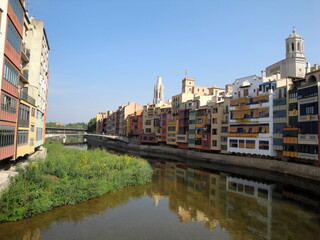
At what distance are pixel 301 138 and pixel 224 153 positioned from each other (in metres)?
19.5

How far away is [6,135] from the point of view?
19.9 m

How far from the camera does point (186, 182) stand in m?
34.1

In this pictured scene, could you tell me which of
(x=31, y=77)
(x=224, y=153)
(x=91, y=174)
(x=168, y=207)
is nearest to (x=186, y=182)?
(x=168, y=207)

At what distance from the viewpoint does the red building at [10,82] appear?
18.8 m

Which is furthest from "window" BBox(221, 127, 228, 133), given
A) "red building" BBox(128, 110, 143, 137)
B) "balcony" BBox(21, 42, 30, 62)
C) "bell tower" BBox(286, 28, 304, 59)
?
"red building" BBox(128, 110, 143, 137)

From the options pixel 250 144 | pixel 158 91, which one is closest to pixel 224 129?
pixel 250 144

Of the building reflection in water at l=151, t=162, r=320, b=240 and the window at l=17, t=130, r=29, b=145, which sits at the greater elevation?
the window at l=17, t=130, r=29, b=145

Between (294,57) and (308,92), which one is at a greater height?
(294,57)

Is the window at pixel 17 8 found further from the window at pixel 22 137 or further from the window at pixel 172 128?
the window at pixel 172 128

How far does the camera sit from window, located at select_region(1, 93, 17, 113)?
18.9m

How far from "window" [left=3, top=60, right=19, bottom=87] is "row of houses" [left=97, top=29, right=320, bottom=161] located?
36.7 m

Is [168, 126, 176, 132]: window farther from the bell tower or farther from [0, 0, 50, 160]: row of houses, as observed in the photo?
[0, 0, 50, 160]: row of houses

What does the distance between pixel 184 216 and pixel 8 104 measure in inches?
685

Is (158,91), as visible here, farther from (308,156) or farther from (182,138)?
(308,156)
